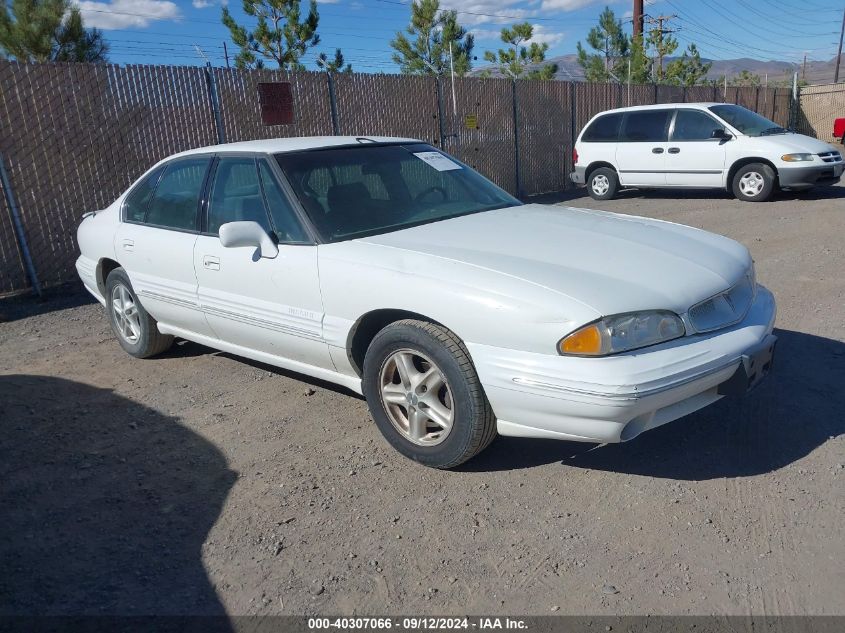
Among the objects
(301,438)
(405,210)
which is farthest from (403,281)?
(301,438)

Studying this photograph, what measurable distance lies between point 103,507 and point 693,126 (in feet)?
38.3

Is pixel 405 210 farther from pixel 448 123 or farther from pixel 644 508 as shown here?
pixel 448 123

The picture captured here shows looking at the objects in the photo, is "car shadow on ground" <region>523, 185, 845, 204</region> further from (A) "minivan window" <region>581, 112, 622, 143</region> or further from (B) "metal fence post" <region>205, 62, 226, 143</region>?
(B) "metal fence post" <region>205, 62, 226, 143</region>

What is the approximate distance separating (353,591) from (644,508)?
51.2 inches

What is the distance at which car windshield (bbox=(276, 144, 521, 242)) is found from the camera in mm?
4047

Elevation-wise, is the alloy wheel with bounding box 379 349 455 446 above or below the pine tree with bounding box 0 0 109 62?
below

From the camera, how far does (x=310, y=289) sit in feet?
12.5

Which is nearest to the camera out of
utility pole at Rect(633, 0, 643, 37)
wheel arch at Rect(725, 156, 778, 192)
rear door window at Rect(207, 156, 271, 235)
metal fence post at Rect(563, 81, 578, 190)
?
rear door window at Rect(207, 156, 271, 235)

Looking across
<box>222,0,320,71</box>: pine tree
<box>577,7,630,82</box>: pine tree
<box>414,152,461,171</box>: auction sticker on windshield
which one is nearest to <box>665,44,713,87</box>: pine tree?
<box>577,7,630,82</box>: pine tree

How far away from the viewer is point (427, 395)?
347 cm

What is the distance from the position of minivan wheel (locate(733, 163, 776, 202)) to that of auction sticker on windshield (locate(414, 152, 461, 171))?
894 centimetres

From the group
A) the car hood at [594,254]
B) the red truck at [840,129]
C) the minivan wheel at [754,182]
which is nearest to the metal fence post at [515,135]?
the minivan wheel at [754,182]

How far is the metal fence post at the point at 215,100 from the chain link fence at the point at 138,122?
0.01m

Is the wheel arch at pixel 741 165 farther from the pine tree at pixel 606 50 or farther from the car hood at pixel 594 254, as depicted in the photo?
the pine tree at pixel 606 50
